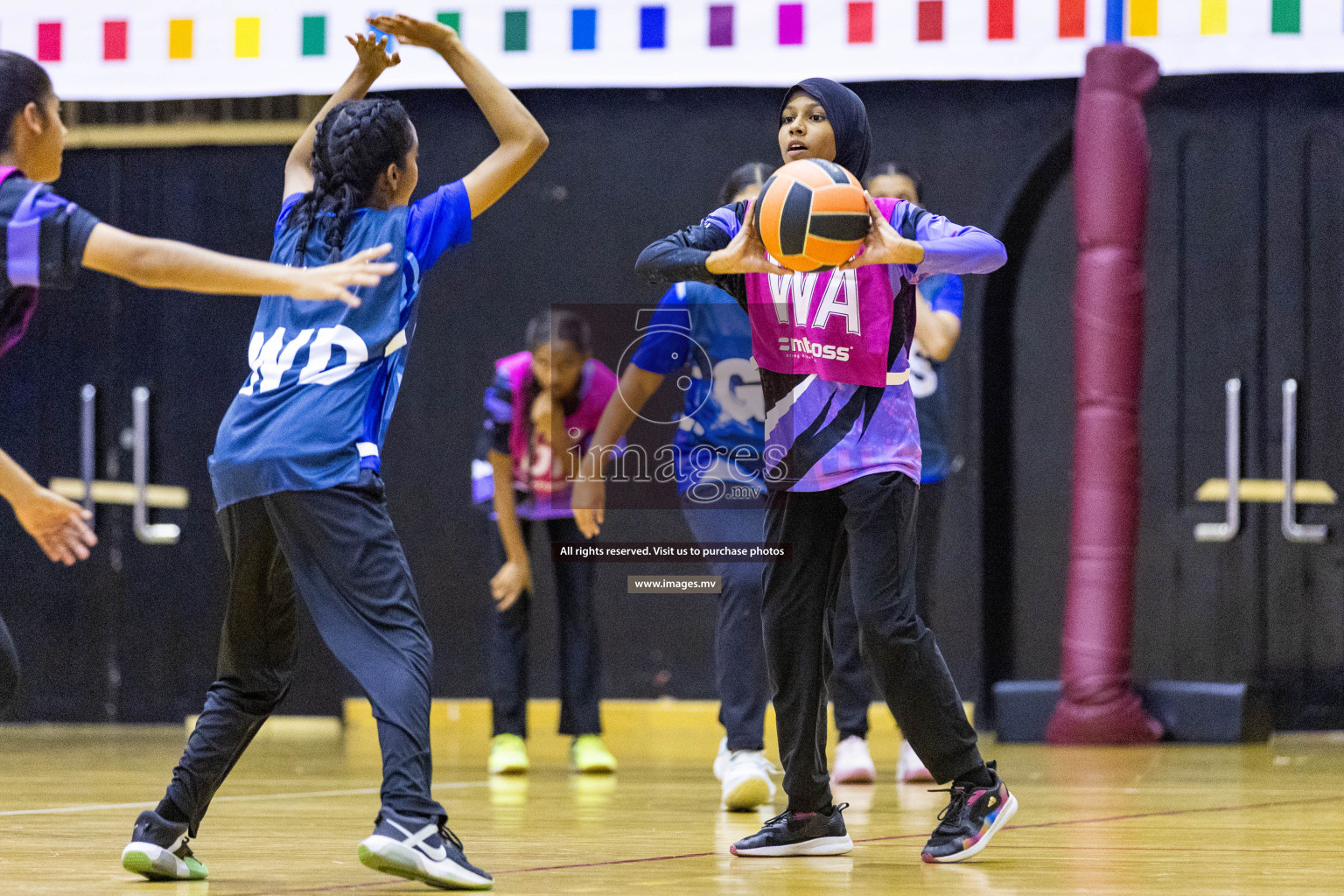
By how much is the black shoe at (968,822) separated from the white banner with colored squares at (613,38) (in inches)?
153

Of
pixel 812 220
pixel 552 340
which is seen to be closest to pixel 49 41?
pixel 552 340

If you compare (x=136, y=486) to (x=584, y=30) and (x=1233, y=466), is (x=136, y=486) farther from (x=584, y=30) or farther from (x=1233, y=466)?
(x=1233, y=466)

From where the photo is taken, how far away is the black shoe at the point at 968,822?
2953 mm

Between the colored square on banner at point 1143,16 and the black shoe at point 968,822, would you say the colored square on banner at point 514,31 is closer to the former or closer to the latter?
the colored square on banner at point 1143,16

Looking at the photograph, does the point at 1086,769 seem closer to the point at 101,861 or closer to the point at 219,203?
the point at 101,861

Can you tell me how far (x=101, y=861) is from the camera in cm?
297

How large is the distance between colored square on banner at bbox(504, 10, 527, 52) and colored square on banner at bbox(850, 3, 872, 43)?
129cm

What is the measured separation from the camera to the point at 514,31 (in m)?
6.37

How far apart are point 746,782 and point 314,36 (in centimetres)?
375

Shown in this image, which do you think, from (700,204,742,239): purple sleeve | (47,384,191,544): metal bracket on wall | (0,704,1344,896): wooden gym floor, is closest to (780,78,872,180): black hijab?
(700,204,742,239): purple sleeve

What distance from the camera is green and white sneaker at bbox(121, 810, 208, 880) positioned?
2.68 m

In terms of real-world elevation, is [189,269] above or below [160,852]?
above

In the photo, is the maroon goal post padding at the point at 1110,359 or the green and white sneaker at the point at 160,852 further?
the maroon goal post padding at the point at 1110,359

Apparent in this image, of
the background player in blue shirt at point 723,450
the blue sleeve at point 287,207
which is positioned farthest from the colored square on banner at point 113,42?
the blue sleeve at point 287,207
